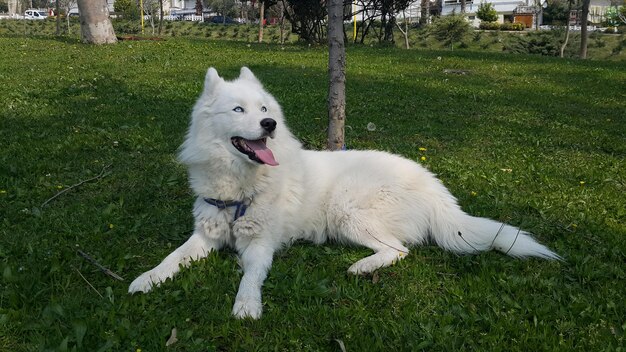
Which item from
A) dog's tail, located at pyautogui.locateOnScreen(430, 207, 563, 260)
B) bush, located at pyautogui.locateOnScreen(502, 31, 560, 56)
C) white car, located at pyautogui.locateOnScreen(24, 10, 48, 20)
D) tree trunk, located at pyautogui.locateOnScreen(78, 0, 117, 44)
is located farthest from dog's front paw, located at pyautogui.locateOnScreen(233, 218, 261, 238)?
white car, located at pyautogui.locateOnScreen(24, 10, 48, 20)

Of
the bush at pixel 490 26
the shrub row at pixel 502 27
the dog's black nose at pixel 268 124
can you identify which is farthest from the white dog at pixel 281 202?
the bush at pixel 490 26

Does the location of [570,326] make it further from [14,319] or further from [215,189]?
[14,319]

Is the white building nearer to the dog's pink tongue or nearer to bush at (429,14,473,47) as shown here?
bush at (429,14,473,47)

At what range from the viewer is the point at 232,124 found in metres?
3.45

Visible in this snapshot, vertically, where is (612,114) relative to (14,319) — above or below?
above

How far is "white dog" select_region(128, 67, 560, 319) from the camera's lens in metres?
3.45

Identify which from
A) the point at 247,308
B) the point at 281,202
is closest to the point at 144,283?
the point at 247,308

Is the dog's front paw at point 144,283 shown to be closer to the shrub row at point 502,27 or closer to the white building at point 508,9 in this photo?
the shrub row at point 502,27

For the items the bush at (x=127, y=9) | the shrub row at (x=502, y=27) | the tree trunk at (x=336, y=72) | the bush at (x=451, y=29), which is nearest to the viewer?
the tree trunk at (x=336, y=72)

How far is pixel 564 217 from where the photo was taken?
169 inches

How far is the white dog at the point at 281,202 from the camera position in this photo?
3.45 m

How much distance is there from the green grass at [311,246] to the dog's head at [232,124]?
74cm

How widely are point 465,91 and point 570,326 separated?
8866 mm

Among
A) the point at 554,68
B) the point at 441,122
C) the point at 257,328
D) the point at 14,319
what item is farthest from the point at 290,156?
the point at 554,68
